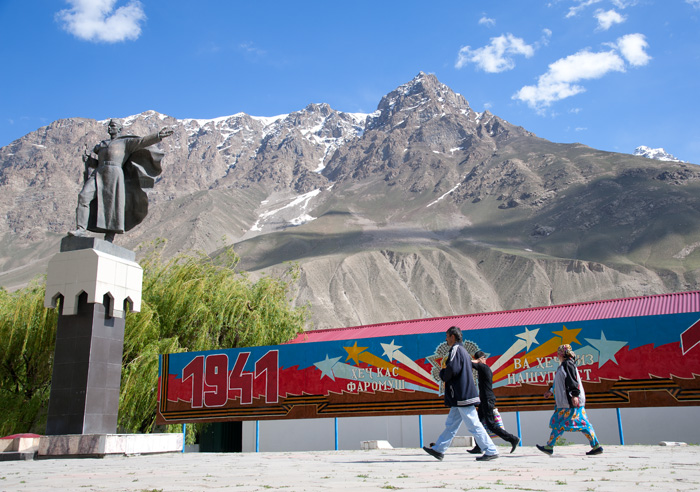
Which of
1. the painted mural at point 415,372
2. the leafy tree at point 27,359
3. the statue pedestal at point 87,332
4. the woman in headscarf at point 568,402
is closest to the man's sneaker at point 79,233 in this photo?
the statue pedestal at point 87,332

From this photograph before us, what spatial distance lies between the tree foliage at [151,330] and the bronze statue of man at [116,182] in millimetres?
4462

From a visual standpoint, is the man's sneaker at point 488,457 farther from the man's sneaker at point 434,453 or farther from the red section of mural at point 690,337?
the red section of mural at point 690,337

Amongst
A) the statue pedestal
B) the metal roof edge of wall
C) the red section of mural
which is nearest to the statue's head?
the statue pedestal

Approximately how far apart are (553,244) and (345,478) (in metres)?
137

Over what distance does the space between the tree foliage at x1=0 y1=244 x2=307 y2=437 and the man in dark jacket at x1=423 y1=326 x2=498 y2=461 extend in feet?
39.7

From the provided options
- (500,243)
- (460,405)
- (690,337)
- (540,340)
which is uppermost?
(500,243)

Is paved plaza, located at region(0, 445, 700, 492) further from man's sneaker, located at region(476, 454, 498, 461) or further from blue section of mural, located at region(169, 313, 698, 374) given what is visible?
blue section of mural, located at region(169, 313, 698, 374)

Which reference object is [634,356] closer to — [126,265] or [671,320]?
[671,320]

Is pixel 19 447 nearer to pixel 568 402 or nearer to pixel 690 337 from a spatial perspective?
pixel 568 402

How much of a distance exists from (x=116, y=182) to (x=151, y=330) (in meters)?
5.72

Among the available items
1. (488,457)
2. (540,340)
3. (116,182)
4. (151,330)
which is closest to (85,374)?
(116,182)

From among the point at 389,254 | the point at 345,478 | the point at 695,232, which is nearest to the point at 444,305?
the point at 389,254

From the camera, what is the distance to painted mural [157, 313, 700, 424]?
1319cm

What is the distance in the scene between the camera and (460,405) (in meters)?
8.21
